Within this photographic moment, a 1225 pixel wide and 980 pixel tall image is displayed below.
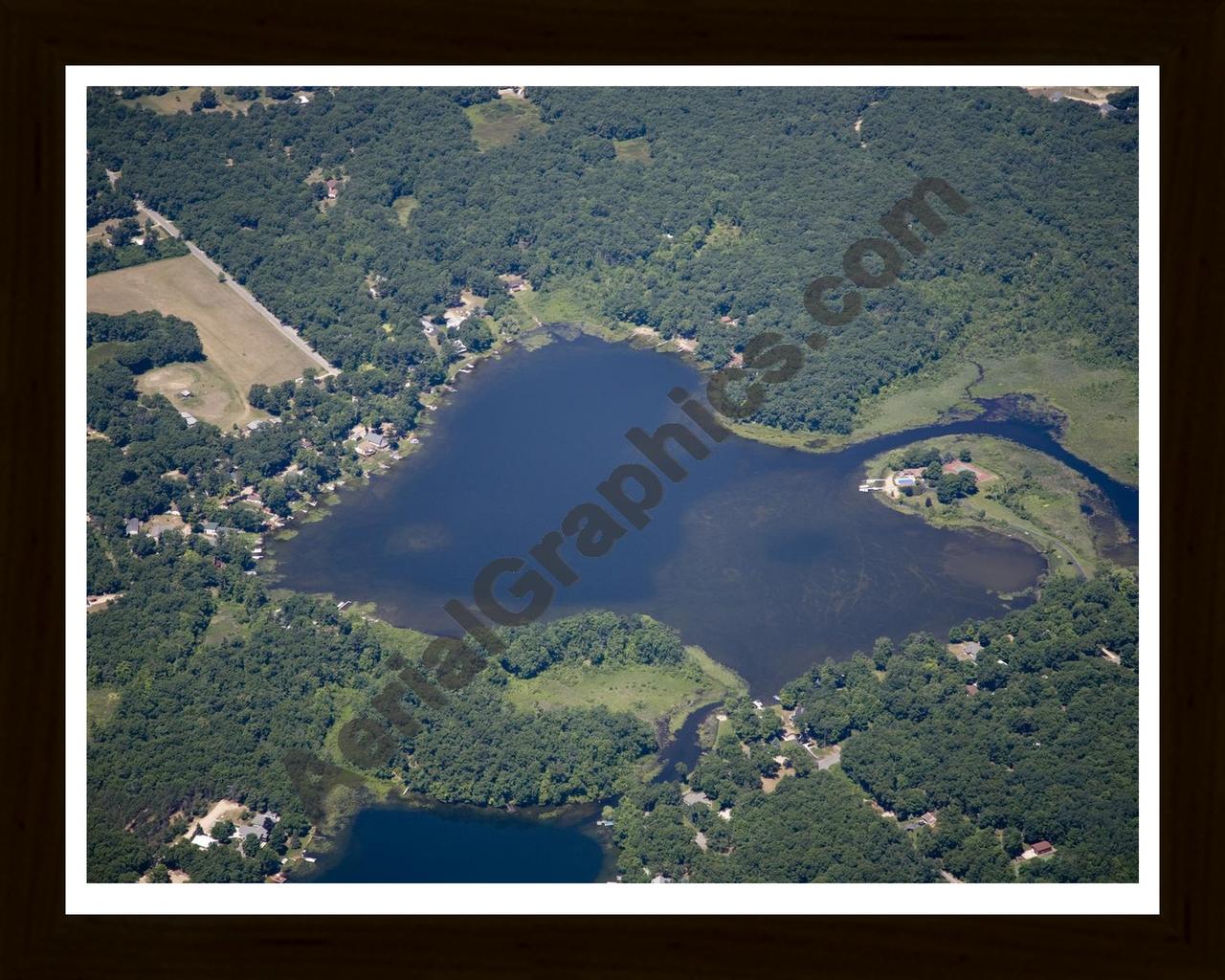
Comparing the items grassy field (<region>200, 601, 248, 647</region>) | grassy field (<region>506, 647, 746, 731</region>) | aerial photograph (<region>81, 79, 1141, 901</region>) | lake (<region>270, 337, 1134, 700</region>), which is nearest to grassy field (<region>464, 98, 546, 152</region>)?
aerial photograph (<region>81, 79, 1141, 901</region>)

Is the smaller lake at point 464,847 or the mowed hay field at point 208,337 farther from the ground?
the mowed hay field at point 208,337

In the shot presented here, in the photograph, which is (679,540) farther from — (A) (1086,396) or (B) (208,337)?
(B) (208,337)

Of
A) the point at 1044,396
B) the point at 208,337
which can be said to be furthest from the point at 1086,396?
the point at 208,337

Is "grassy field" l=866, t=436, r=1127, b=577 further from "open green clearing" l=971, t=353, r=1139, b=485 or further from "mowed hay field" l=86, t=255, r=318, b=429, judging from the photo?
"mowed hay field" l=86, t=255, r=318, b=429

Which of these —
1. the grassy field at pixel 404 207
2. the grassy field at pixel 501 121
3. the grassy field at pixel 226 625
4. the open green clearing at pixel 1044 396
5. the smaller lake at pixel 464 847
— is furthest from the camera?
the grassy field at pixel 501 121

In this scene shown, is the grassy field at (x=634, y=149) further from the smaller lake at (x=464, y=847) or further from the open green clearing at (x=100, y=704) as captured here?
the smaller lake at (x=464, y=847)

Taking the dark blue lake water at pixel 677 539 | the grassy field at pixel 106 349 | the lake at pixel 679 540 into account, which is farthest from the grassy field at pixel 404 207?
the grassy field at pixel 106 349
